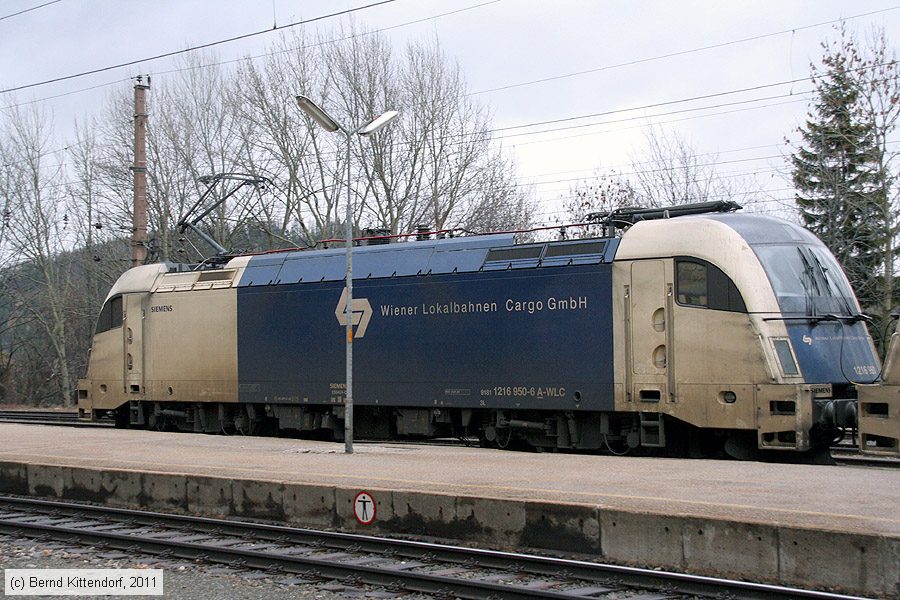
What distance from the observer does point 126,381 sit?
74.4 ft

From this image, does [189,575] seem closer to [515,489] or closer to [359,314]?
[515,489]

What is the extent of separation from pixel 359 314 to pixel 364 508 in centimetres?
778

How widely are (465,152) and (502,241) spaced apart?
20.3 meters

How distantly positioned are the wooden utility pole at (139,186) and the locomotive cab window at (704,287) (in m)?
15.3

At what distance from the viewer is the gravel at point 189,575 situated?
8.86m

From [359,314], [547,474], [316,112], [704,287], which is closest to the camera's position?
[547,474]

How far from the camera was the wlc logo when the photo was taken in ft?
61.2

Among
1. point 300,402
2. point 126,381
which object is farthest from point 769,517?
point 126,381

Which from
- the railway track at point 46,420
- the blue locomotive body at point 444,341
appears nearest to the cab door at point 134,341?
the blue locomotive body at point 444,341

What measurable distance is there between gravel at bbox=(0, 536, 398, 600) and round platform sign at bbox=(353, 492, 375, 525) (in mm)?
1760

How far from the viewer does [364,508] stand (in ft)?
37.1

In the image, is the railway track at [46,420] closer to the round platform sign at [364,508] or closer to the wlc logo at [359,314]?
the wlc logo at [359,314]

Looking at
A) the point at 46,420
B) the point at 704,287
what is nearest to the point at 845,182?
the point at 704,287

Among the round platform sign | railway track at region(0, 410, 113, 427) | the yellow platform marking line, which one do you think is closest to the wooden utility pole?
railway track at region(0, 410, 113, 427)
